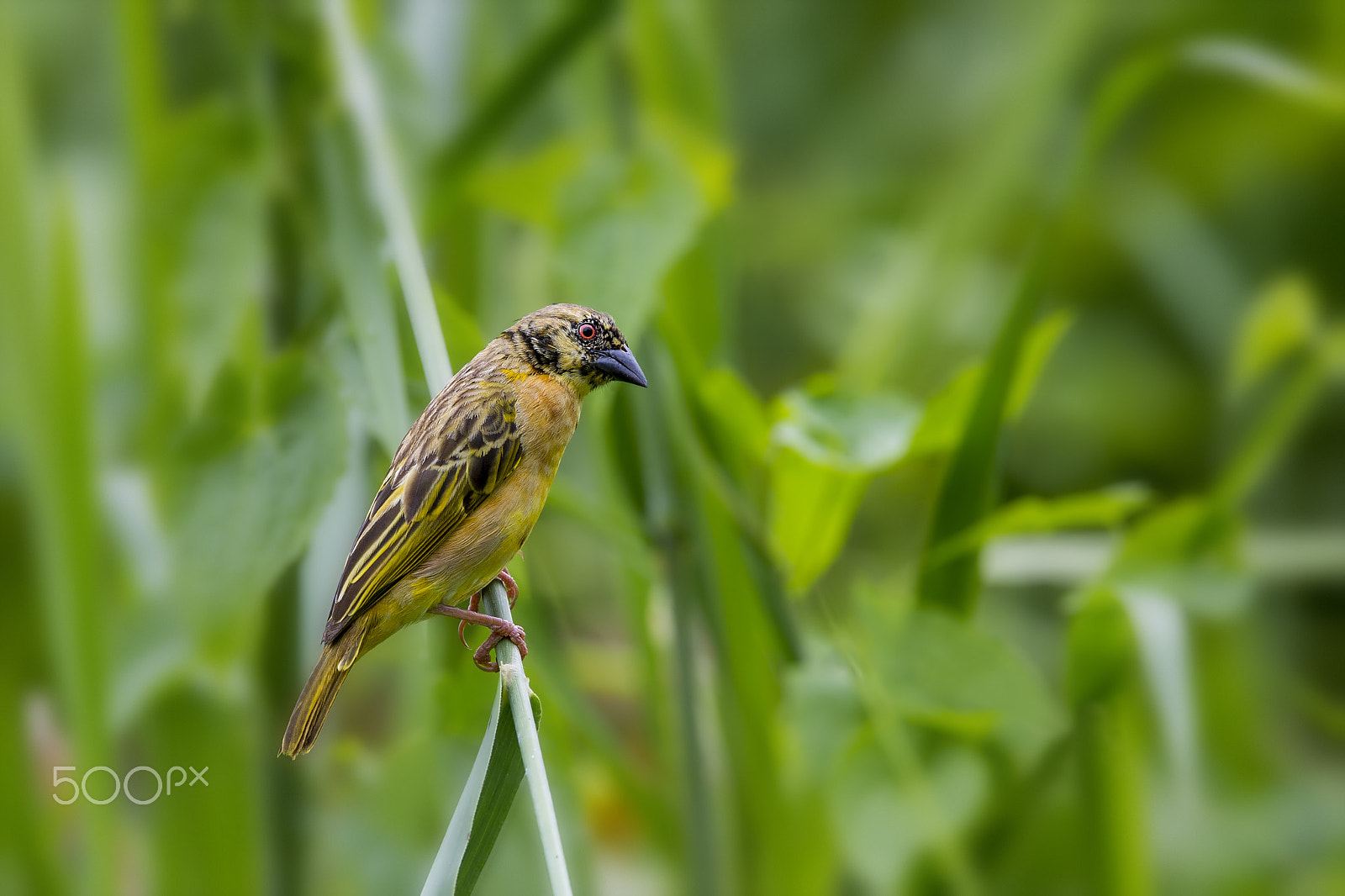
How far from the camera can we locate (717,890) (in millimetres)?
1697

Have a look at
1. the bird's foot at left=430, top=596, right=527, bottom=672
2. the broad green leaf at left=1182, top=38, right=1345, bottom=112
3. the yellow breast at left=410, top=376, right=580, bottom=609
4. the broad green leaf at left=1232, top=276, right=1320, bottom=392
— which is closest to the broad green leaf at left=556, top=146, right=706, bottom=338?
the yellow breast at left=410, top=376, right=580, bottom=609

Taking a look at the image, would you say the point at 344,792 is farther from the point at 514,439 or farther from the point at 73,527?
the point at 514,439

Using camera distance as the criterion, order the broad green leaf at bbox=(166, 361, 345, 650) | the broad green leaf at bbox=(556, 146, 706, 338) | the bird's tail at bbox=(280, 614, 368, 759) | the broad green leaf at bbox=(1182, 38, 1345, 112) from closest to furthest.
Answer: the bird's tail at bbox=(280, 614, 368, 759) < the broad green leaf at bbox=(166, 361, 345, 650) < the broad green leaf at bbox=(556, 146, 706, 338) < the broad green leaf at bbox=(1182, 38, 1345, 112)

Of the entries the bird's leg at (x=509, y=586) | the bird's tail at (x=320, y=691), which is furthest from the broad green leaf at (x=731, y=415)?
the bird's tail at (x=320, y=691)

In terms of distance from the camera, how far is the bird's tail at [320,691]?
1.04 meters

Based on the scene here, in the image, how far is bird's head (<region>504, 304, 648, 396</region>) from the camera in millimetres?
1379

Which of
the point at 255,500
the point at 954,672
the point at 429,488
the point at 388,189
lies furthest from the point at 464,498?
the point at 954,672

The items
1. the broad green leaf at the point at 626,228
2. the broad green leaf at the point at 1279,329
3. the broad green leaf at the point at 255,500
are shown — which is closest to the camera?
the broad green leaf at the point at 255,500

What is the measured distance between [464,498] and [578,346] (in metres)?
0.24

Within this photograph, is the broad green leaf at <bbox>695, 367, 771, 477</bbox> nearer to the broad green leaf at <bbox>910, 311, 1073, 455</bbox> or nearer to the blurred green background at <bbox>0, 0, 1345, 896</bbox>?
the blurred green background at <bbox>0, 0, 1345, 896</bbox>

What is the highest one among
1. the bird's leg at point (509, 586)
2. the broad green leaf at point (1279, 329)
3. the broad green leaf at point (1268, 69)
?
the broad green leaf at point (1268, 69)

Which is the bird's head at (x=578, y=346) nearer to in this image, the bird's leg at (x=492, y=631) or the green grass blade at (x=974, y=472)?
the bird's leg at (x=492, y=631)

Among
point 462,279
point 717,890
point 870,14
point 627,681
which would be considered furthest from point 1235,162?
point 717,890

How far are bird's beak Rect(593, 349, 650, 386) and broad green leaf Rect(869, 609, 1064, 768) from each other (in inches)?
19.8
